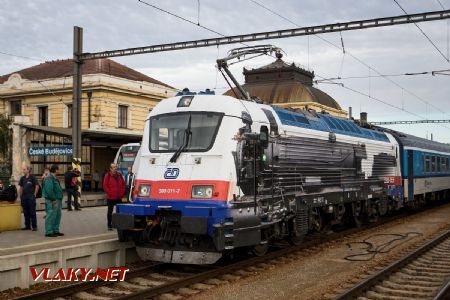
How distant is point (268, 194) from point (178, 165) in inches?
80.8

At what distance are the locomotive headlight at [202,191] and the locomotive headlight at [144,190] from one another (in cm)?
106

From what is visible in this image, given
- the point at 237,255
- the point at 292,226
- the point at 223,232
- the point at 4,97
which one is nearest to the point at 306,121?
the point at 292,226

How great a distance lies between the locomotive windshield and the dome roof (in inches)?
1574

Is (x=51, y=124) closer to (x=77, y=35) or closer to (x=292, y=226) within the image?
(x=77, y=35)

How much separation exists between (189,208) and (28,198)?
5.16 metres

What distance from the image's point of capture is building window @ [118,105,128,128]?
37281 mm

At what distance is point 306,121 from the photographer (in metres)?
13.6

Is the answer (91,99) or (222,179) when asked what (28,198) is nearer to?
(222,179)

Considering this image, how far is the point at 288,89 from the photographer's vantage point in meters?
55.9

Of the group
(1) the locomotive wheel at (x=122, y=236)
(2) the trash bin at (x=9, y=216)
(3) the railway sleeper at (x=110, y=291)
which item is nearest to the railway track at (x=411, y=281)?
(3) the railway sleeper at (x=110, y=291)

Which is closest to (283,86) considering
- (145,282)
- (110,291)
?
(145,282)

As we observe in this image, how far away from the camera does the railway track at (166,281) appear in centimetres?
859

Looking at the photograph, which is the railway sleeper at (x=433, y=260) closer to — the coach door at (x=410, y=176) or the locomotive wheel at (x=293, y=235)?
the locomotive wheel at (x=293, y=235)

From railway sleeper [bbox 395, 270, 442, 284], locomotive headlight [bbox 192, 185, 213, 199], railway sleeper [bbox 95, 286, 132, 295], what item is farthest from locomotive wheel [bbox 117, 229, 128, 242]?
railway sleeper [bbox 395, 270, 442, 284]
